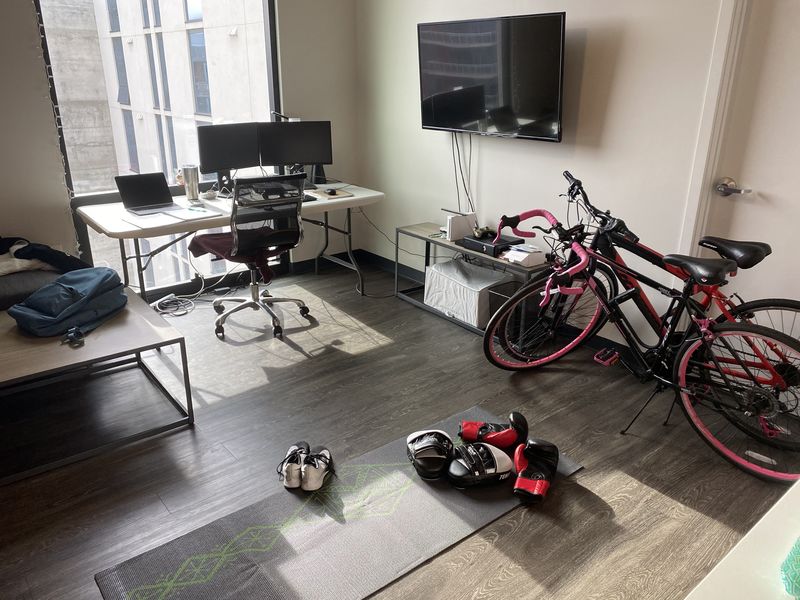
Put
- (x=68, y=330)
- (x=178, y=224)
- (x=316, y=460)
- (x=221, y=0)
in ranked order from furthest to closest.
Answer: (x=221, y=0) < (x=178, y=224) < (x=68, y=330) < (x=316, y=460)

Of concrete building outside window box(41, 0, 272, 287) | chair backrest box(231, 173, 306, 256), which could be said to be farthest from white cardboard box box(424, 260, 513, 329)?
concrete building outside window box(41, 0, 272, 287)

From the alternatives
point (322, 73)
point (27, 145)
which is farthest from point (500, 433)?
point (322, 73)

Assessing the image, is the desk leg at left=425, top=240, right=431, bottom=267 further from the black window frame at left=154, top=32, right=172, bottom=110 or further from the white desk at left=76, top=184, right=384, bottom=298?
the black window frame at left=154, top=32, right=172, bottom=110

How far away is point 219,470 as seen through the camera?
8.05 feet

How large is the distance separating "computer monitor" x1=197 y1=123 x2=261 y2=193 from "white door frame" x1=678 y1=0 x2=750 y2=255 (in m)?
2.60

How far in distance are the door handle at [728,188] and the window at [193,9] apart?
3296 millimetres

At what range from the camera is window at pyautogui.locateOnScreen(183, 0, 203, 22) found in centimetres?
400

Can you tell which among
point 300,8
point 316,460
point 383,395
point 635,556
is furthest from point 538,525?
point 300,8

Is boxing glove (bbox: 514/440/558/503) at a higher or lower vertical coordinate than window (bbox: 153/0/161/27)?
lower

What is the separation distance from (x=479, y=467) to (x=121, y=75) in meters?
3.16

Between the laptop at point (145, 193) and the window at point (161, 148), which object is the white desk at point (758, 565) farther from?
the window at point (161, 148)

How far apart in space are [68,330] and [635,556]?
93.7 inches

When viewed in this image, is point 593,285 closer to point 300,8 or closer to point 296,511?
point 296,511

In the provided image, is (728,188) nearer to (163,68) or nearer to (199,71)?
(199,71)
